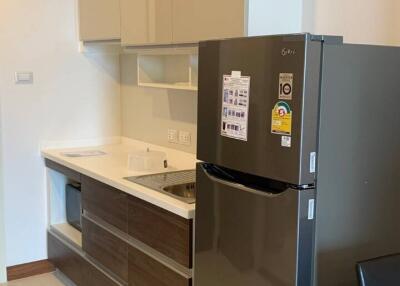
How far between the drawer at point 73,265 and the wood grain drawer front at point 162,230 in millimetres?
449

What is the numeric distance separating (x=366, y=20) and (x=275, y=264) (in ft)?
3.95

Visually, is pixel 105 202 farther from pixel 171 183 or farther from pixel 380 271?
pixel 380 271

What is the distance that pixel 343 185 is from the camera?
172cm

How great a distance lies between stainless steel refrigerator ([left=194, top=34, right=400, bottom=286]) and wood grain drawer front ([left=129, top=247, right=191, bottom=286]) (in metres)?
0.41

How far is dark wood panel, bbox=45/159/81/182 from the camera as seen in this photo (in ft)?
10.6

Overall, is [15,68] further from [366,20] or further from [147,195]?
[366,20]

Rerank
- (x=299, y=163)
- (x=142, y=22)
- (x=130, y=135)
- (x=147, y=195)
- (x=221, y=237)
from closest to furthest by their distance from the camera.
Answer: (x=299, y=163)
(x=221, y=237)
(x=147, y=195)
(x=142, y=22)
(x=130, y=135)

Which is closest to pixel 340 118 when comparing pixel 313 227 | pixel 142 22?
pixel 313 227

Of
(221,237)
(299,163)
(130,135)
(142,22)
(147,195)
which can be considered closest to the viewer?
(299,163)

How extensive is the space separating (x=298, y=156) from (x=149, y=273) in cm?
124

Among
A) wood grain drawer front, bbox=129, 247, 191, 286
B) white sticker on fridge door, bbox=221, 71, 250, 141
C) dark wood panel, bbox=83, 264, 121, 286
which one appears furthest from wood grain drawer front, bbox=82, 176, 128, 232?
white sticker on fridge door, bbox=221, 71, 250, 141

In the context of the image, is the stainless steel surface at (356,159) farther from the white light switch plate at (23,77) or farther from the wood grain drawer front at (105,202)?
the white light switch plate at (23,77)

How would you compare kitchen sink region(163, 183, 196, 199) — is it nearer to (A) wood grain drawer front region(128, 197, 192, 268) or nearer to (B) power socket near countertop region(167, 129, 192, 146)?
(A) wood grain drawer front region(128, 197, 192, 268)

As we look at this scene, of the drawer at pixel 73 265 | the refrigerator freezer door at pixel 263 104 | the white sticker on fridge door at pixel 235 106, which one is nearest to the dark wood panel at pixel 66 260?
the drawer at pixel 73 265
